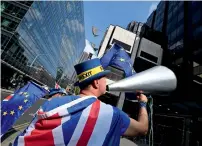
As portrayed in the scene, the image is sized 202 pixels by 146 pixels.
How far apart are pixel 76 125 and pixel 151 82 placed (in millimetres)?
779

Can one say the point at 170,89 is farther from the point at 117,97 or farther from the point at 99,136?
the point at 117,97

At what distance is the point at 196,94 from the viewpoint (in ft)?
95.5

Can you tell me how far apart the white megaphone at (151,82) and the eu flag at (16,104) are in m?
5.61

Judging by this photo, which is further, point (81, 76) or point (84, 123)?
point (81, 76)

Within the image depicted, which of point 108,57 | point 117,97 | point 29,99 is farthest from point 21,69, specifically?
point 108,57

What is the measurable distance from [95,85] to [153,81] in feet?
1.73

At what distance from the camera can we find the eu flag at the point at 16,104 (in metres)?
6.87

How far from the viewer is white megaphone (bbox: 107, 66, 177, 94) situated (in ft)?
6.79

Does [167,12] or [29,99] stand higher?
[167,12]

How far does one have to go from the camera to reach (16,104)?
718cm

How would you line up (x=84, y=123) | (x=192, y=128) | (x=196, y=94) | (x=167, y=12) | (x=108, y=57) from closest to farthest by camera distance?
(x=84, y=123), (x=108, y=57), (x=192, y=128), (x=196, y=94), (x=167, y=12)

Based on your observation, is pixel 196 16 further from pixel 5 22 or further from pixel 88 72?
pixel 5 22

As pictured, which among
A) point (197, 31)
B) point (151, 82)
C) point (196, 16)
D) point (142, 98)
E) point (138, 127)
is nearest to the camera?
point (138, 127)

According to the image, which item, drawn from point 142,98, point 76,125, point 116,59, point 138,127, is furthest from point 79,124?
point 116,59
